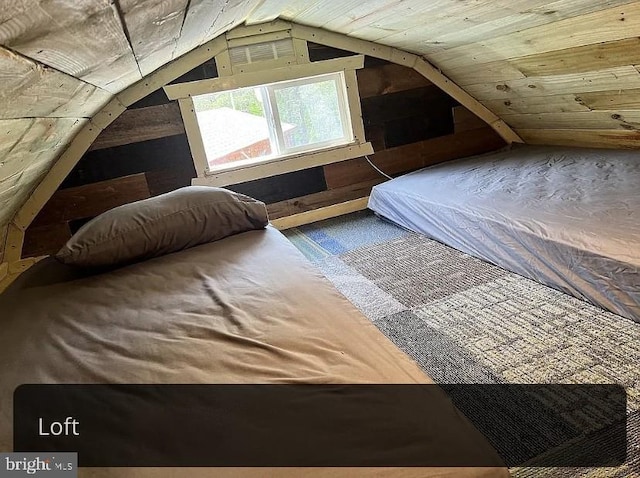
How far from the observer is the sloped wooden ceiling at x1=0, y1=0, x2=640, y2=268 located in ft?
3.14

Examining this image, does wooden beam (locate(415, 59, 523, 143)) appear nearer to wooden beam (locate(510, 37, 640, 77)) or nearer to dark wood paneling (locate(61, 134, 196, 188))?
wooden beam (locate(510, 37, 640, 77))

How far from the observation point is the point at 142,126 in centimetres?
307

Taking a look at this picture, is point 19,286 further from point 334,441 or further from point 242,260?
point 334,441

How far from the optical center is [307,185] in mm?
3506

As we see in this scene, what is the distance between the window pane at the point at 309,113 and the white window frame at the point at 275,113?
0.19 ft

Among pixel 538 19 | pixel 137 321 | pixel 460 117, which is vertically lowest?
pixel 137 321

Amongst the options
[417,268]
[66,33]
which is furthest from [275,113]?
[66,33]

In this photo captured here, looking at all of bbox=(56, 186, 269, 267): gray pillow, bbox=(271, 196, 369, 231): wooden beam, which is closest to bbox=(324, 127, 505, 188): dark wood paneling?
bbox=(271, 196, 369, 231): wooden beam

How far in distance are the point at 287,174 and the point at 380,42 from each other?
1121 mm

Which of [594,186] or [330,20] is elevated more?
[330,20]

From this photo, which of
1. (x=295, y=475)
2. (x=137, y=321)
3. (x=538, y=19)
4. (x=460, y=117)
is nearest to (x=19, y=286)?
(x=137, y=321)

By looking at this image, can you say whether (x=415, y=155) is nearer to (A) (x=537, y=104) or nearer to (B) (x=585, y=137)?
(A) (x=537, y=104)

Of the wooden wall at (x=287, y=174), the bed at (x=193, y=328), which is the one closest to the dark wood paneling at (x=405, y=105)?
the wooden wall at (x=287, y=174)

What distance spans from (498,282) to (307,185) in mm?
1725
